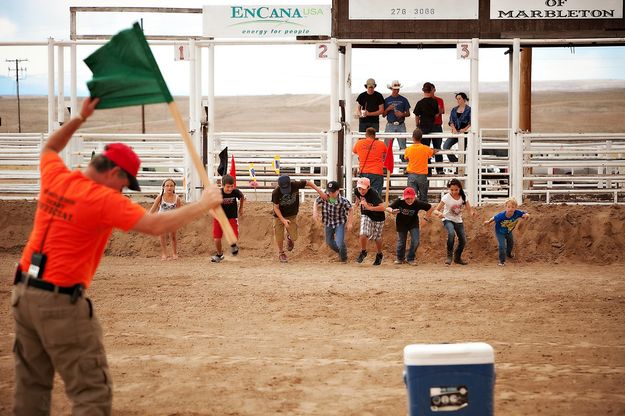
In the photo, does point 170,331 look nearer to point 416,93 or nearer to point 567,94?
point 416,93

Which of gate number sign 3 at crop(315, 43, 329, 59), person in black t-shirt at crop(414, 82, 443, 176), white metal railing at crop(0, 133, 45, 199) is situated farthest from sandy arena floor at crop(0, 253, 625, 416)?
gate number sign 3 at crop(315, 43, 329, 59)

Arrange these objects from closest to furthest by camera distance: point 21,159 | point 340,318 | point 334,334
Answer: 1. point 334,334
2. point 340,318
3. point 21,159

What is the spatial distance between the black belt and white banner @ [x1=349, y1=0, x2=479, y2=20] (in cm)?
1396

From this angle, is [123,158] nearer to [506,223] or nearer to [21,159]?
[506,223]

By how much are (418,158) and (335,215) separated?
6.69 feet

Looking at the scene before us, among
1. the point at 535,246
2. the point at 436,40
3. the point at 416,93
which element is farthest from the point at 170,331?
the point at 416,93

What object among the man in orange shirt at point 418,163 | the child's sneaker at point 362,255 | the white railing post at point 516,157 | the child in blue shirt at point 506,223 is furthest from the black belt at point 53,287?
the white railing post at point 516,157

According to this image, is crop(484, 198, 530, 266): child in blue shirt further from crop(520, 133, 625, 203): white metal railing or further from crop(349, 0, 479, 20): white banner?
crop(349, 0, 479, 20): white banner

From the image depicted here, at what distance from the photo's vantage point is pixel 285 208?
16.7 m

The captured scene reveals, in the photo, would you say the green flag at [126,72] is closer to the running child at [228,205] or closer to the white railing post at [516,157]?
the running child at [228,205]

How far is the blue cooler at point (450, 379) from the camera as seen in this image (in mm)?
5680

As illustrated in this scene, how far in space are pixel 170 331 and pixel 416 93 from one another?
98444 millimetres

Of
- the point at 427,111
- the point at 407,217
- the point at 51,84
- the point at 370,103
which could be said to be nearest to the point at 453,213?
the point at 407,217

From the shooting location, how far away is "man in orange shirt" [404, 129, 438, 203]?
17.3 m
